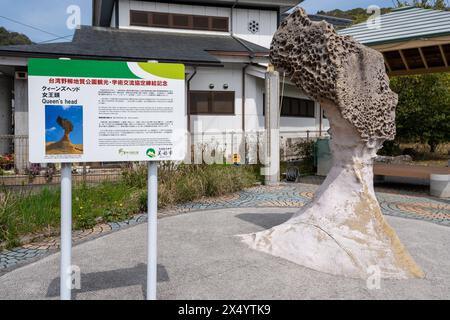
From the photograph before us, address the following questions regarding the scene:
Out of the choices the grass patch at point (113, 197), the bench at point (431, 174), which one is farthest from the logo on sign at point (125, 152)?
the bench at point (431, 174)

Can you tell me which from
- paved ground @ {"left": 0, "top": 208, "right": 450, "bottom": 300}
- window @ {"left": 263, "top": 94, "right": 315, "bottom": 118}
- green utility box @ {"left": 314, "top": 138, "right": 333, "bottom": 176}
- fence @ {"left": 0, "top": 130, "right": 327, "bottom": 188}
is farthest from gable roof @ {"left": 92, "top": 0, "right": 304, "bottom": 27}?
paved ground @ {"left": 0, "top": 208, "right": 450, "bottom": 300}

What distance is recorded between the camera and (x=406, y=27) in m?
9.52

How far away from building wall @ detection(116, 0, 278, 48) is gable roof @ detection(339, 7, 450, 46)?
21.7ft

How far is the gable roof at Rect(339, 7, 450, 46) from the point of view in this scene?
350 inches

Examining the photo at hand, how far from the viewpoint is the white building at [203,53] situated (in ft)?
38.2

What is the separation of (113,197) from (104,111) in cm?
463

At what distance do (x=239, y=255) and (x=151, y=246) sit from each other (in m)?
1.64

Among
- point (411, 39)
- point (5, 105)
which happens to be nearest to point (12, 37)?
point (5, 105)

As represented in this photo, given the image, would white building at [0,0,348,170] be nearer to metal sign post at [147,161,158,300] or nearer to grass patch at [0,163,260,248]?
grass patch at [0,163,260,248]

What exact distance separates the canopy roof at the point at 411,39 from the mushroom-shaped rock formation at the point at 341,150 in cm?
493

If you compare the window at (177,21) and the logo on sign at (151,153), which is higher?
the window at (177,21)

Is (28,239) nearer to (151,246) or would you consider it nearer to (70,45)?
(151,246)

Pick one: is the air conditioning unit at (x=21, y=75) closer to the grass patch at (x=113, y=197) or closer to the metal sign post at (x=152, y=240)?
the grass patch at (x=113, y=197)
